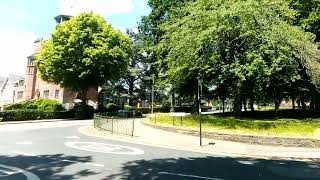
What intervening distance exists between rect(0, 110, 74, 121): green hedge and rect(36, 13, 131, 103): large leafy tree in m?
5.31

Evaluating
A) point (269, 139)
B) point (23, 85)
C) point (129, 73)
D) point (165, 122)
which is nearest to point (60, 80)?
point (129, 73)

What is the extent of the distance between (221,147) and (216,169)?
21.8ft

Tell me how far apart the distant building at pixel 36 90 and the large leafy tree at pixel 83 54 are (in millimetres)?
5233

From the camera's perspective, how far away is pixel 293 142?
71.2ft

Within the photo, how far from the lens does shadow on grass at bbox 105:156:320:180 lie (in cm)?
1267

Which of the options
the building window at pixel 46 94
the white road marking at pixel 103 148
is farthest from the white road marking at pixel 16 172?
the building window at pixel 46 94

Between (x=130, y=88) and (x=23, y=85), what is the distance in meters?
26.9

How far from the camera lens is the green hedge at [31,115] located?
43.3 metres

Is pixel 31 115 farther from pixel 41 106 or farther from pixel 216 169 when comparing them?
pixel 216 169

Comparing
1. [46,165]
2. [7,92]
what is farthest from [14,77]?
[46,165]

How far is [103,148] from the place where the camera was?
62.7 feet

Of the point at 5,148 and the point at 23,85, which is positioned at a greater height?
the point at 23,85

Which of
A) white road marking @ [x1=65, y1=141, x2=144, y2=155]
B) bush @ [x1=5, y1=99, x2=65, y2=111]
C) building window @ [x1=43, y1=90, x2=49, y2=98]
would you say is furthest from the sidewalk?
building window @ [x1=43, y1=90, x2=49, y2=98]

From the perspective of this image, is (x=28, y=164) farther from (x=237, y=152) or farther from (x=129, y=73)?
(x=129, y=73)
